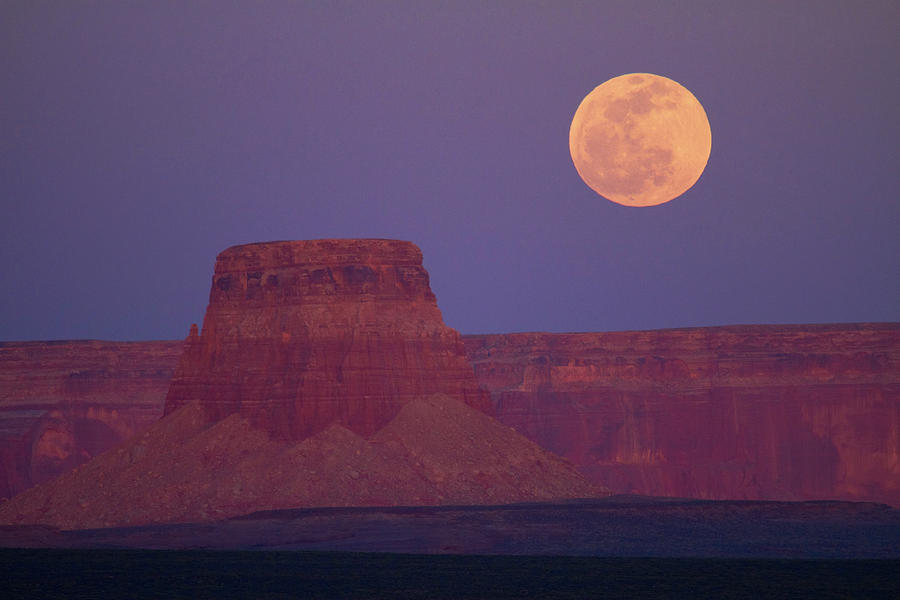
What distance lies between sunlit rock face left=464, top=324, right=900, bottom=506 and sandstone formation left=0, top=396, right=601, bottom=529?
33693 mm

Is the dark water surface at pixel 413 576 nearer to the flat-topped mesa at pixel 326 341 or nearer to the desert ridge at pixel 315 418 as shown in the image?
the desert ridge at pixel 315 418

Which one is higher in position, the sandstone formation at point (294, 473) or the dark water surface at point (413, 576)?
the sandstone formation at point (294, 473)

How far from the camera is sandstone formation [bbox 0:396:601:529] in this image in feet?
225

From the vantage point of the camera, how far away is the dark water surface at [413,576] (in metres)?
49.0

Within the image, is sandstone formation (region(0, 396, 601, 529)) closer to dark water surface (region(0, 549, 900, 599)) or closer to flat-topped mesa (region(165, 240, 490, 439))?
flat-topped mesa (region(165, 240, 490, 439))

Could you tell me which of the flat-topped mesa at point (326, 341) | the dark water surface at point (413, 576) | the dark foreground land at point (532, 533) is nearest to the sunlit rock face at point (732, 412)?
the flat-topped mesa at point (326, 341)

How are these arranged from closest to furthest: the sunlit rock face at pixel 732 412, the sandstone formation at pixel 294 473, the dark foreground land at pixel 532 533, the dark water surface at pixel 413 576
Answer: the dark water surface at pixel 413 576, the dark foreground land at pixel 532 533, the sandstone formation at pixel 294 473, the sunlit rock face at pixel 732 412

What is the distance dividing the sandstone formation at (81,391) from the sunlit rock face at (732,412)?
2579 cm

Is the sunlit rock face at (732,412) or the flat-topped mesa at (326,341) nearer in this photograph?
the flat-topped mesa at (326,341)

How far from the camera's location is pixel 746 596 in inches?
1879

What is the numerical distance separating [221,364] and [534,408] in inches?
1620

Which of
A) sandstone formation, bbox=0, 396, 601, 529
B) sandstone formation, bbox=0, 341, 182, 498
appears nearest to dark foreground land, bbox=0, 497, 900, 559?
sandstone formation, bbox=0, 396, 601, 529

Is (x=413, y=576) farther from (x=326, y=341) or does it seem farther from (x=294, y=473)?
(x=326, y=341)

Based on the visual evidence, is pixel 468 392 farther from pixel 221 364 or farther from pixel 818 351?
pixel 818 351
